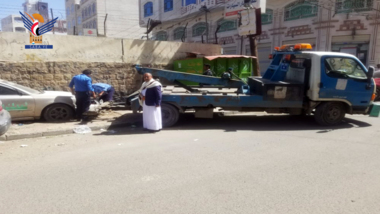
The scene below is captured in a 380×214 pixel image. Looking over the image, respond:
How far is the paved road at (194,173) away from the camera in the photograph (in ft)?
9.82

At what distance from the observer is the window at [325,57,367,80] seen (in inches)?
266

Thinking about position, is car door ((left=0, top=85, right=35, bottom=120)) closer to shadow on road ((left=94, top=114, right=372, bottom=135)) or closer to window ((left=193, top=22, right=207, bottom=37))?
shadow on road ((left=94, top=114, right=372, bottom=135))

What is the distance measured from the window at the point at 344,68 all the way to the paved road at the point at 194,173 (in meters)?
1.55

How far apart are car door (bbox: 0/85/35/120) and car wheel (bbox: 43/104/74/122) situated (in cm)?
39


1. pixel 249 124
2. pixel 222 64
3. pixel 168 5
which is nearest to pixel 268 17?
pixel 222 64

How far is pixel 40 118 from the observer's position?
734 cm

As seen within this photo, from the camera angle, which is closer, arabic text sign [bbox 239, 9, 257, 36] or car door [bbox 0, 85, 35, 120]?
car door [bbox 0, 85, 35, 120]

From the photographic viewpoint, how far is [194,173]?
3.89m

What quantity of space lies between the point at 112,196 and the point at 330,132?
5578 mm

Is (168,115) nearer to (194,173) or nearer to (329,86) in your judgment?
(194,173)

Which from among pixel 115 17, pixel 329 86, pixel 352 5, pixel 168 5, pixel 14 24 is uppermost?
pixel 14 24

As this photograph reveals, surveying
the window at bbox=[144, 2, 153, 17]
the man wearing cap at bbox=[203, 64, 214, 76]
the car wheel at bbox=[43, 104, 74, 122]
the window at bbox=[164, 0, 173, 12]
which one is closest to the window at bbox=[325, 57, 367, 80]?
the man wearing cap at bbox=[203, 64, 214, 76]

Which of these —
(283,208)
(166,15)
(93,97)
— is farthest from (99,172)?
(166,15)

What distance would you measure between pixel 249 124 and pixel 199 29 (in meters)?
19.2
